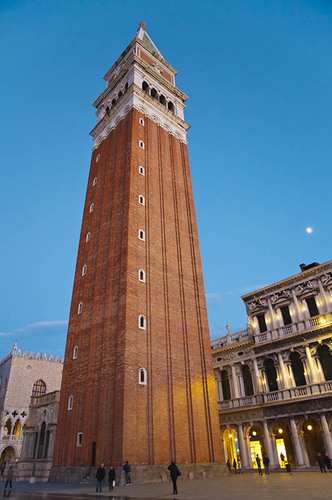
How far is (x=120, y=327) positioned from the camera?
25266mm

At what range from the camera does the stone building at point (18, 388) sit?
157 feet

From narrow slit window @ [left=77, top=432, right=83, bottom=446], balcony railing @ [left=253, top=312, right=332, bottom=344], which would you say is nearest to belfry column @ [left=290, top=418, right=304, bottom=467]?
balcony railing @ [left=253, top=312, right=332, bottom=344]

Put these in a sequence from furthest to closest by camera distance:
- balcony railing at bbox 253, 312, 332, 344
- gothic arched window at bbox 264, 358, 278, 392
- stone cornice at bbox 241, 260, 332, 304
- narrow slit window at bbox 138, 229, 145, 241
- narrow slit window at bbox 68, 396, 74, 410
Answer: gothic arched window at bbox 264, 358, 278, 392, stone cornice at bbox 241, 260, 332, 304, narrow slit window at bbox 138, 229, 145, 241, balcony railing at bbox 253, 312, 332, 344, narrow slit window at bbox 68, 396, 74, 410

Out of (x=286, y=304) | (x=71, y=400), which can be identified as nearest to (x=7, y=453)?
(x=71, y=400)

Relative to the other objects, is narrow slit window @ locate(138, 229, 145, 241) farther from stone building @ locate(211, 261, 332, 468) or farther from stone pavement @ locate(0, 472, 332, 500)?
stone pavement @ locate(0, 472, 332, 500)

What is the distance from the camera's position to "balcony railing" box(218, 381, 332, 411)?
2834 cm

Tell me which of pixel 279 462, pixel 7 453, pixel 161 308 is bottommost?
pixel 279 462

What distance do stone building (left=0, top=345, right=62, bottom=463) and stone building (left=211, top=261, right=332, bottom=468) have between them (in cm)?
2724

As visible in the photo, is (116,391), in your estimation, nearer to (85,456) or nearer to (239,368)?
(85,456)

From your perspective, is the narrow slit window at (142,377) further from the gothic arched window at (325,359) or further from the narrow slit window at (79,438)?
the gothic arched window at (325,359)

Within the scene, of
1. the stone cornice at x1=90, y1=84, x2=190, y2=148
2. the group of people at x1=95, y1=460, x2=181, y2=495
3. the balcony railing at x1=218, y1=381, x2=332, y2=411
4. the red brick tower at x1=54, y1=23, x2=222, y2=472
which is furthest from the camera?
the stone cornice at x1=90, y1=84, x2=190, y2=148

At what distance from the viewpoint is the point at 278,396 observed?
3094 centimetres

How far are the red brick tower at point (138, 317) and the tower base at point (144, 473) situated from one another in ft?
1.61

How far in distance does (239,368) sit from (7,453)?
3537 cm
